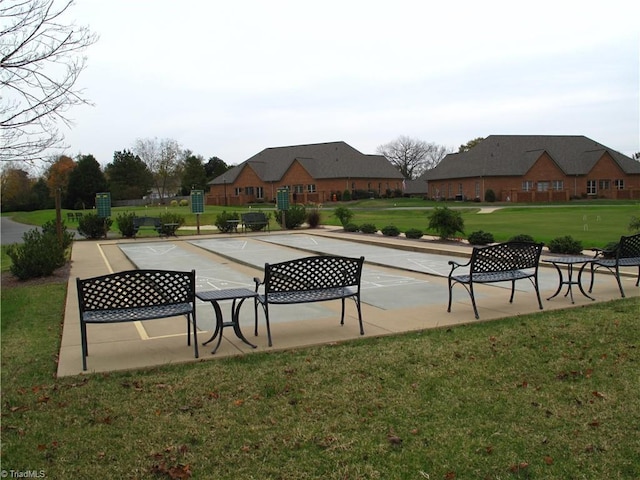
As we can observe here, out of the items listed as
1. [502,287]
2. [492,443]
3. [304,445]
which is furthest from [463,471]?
[502,287]

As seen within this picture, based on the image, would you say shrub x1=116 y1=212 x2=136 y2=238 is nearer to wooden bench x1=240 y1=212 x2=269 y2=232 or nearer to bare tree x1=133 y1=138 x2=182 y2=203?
wooden bench x1=240 y1=212 x2=269 y2=232

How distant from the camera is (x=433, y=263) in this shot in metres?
15.0

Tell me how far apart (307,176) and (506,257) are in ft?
226

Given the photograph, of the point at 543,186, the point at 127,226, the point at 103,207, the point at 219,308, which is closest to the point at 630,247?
the point at 219,308

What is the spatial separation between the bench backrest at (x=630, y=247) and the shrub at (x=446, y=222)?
9957mm

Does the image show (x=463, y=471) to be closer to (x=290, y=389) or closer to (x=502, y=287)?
(x=290, y=389)

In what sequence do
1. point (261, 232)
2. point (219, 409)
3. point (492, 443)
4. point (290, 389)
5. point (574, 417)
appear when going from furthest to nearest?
point (261, 232) < point (290, 389) < point (219, 409) < point (574, 417) < point (492, 443)

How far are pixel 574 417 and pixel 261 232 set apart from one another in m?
25.5

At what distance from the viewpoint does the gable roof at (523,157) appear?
225 feet

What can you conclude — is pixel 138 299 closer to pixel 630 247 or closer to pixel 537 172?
pixel 630 247

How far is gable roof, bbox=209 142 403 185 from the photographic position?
254 feet

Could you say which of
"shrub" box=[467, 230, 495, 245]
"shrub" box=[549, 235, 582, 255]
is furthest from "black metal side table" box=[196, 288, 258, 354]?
"shrub" box=[467, 230, 495, 245]

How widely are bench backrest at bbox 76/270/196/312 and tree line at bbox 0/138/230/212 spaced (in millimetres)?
62524

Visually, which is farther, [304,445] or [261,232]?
[261,232]
